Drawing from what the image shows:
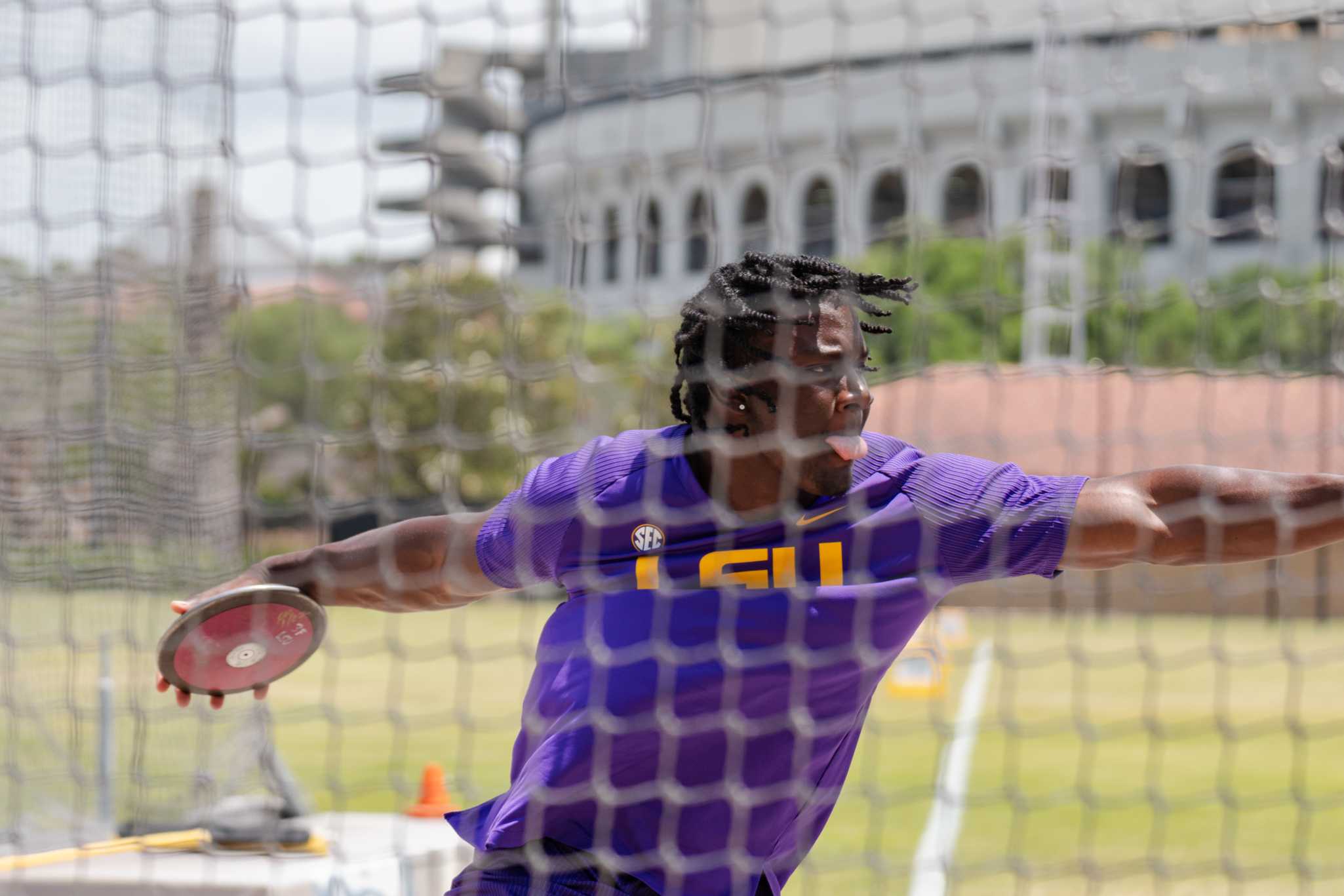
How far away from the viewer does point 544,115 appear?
344 inches

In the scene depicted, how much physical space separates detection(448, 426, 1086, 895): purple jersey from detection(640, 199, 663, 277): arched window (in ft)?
4.14

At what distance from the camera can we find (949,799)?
4023mm

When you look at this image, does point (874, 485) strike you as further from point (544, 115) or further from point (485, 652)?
point (544, 115)

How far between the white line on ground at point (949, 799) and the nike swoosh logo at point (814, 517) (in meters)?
1.47

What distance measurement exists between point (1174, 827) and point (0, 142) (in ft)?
18.6

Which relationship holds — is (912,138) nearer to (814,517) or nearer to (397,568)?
(814,517)

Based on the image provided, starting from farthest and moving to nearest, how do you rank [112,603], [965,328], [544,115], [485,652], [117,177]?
[965,328]
[544,115]
[112,603]
[117,177]
[485,652]

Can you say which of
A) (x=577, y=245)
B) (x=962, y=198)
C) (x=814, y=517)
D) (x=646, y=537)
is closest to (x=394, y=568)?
(x=646, y=537)

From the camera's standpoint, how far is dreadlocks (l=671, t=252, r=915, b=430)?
2.79 metres

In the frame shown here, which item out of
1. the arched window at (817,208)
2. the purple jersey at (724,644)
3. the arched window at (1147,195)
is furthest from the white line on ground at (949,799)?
Answer: the arched window at (1147,195)

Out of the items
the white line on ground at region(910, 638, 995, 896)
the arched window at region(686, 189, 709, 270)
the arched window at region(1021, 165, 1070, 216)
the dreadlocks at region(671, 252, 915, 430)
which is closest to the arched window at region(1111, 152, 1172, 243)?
the arched window at region(1021, 165, 1070, 216)

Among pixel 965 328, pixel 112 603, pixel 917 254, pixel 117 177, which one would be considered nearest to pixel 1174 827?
pixel 917 254

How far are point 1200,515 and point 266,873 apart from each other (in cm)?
258

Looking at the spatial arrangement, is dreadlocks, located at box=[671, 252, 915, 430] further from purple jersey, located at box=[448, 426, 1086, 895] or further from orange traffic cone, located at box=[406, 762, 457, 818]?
orange traffic cone, located at box=[406, 762, 457, 818]
